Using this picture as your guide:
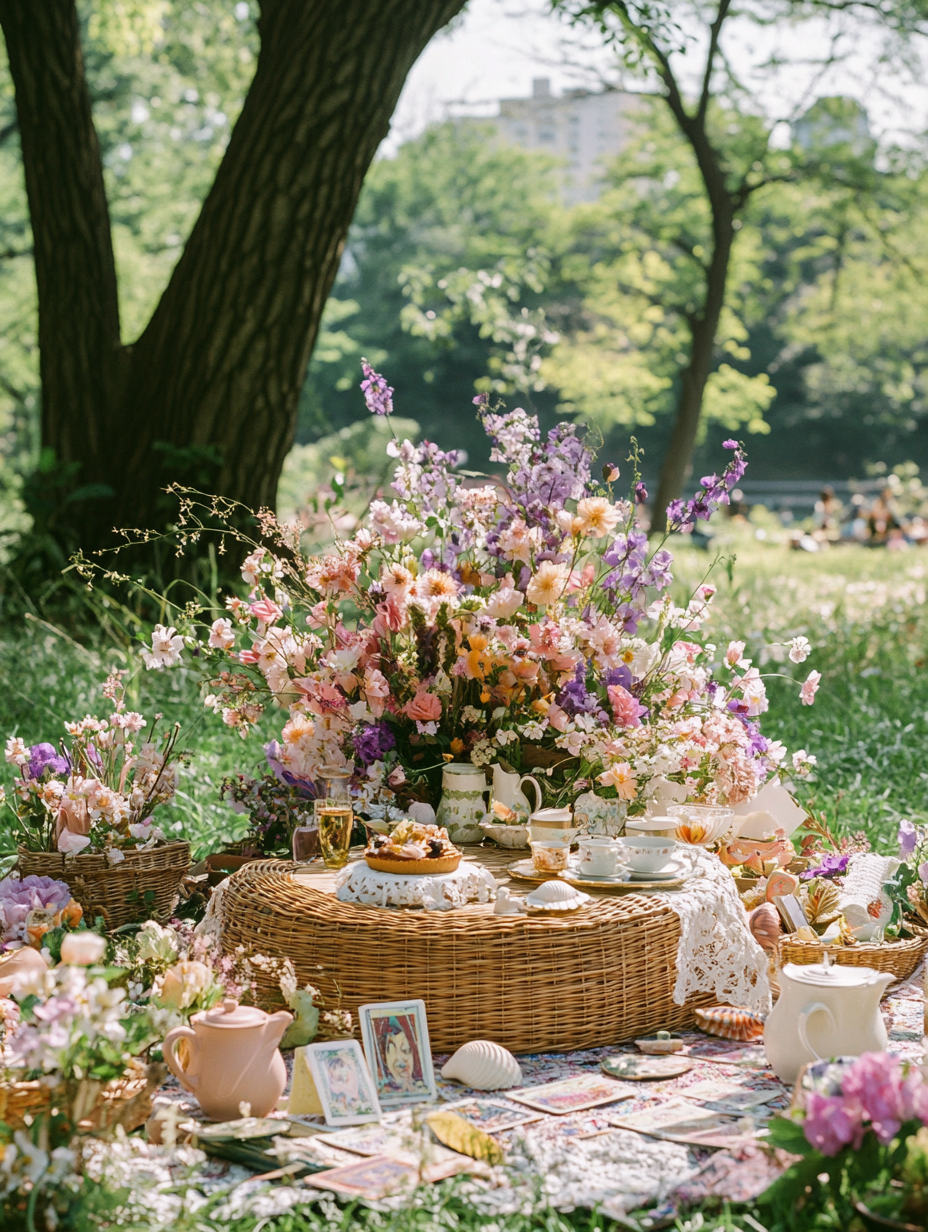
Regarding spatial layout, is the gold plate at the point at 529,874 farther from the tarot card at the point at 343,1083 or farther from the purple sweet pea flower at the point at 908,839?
the purple sweet pea flower at the point at 908,839

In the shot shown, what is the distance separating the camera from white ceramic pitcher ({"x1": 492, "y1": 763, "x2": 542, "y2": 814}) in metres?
3.70

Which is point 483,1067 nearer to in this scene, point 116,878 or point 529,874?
point 529,874

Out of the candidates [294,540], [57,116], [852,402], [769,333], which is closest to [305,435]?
[769,333]

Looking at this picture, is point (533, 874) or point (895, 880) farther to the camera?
point (895, 880)

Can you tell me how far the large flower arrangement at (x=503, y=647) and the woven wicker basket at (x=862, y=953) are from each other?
24.7 inches

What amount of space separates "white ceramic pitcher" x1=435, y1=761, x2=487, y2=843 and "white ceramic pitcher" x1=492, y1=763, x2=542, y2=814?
0.04 metres

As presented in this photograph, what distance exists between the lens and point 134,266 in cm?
2147

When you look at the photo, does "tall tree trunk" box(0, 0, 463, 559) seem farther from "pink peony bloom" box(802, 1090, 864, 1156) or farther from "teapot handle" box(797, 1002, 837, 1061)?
"pink peony bloom" box(802, 1090, 864, 1156)

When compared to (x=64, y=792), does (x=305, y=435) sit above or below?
above

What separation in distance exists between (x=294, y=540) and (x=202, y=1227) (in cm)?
219

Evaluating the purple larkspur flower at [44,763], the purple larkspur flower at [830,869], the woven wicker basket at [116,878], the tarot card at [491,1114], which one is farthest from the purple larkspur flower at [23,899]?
the purple larkspur flower at [830,869]

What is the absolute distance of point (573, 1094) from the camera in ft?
9.05

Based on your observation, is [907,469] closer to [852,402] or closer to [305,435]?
[852,402]

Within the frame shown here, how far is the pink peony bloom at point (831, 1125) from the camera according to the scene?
2031mm
